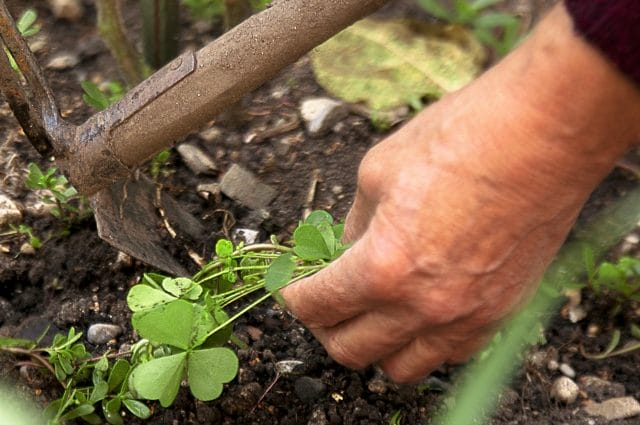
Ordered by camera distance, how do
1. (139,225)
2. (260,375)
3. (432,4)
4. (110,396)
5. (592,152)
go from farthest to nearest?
(432,4), (139,225), (260,375), (110,396), (592,152)

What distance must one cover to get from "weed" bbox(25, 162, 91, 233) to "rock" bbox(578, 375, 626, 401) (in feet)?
3.64

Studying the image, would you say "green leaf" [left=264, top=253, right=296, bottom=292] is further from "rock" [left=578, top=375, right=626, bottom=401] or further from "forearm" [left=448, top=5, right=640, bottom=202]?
"rock" [left=578, top=375, right=626, bottom=401]

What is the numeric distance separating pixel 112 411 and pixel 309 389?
372 millimetres

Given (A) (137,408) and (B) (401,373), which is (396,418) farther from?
(A) (137,408)

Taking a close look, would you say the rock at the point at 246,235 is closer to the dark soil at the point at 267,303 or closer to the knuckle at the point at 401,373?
the dark soil at the point at 267,303

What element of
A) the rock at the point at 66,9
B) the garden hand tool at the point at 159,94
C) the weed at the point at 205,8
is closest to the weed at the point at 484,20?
the weed at the point at 205,8

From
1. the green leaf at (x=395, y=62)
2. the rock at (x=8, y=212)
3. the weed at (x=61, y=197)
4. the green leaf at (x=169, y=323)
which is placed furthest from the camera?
the green leaf at (x=395, y=62)

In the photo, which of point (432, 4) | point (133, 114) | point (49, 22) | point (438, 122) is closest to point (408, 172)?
point (438, 122)

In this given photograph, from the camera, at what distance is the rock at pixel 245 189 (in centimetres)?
186

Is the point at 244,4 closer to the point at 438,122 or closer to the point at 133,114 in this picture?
the point at 133,114

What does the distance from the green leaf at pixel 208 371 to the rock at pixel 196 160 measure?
2.45ft

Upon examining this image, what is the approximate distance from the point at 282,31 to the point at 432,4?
84 centimetres

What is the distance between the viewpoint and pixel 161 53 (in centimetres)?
204

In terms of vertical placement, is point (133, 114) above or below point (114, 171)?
above
